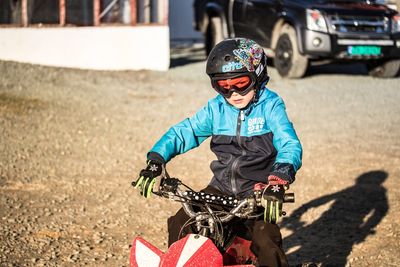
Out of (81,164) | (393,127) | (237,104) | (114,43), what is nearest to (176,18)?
(114,43)

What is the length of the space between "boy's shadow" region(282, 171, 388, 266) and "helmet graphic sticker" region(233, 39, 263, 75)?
82.4 inches

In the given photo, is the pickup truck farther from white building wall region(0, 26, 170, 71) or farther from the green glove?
the green glove

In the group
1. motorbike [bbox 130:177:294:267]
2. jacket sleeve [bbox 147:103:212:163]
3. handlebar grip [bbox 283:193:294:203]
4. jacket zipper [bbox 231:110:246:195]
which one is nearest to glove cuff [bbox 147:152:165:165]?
jacket sleeve [bbox 147:103:212:163]

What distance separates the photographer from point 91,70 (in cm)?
1569

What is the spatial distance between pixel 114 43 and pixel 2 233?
10.6 m

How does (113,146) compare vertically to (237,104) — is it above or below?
below

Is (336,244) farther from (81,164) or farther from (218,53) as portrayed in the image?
(81,164)

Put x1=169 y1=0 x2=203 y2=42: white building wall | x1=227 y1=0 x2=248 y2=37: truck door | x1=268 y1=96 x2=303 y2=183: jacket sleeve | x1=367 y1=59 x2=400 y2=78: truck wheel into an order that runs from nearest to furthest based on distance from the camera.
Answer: x1=268 y1=96 x2=303 y2=183: jacket sleeve < x1=367 y1=59 x2=400 y2=78: truck wheel < x1=227 y1=0 x2=248 y2=37: truck door < x1=169 y1=0 x2=203 y2=42: white building wall

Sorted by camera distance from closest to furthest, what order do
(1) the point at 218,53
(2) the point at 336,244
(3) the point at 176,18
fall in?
(1) the point at 218,53 → (2) the point at 336,244 → (3) the point at 176,18

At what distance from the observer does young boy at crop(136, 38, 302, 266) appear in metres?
3.70

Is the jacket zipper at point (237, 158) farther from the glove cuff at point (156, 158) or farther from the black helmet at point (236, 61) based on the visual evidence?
the glove cuff at point (156, 158)

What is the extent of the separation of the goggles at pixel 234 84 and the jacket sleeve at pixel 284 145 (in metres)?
0.23

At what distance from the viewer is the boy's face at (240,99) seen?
12.7 feet

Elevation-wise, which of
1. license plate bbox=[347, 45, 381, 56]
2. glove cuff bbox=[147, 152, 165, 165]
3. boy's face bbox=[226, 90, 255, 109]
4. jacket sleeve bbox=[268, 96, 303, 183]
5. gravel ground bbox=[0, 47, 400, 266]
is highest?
boy's face bbox=[226, 90, 255, 109]
